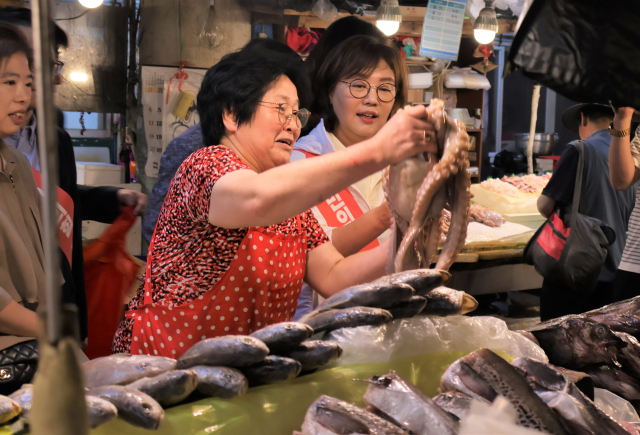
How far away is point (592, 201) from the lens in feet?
10.6

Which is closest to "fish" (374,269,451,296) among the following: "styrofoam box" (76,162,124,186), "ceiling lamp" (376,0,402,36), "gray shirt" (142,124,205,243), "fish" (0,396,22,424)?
"fish" (0,396,22,424)

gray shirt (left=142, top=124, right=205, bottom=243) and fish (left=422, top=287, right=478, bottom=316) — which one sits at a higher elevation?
gray shirt (left=142, top=124, right=205, bottom=243)

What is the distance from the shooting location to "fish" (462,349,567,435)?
0.92 metres

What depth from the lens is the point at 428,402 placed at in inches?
34.7

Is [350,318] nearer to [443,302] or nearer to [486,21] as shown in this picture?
[443,302]

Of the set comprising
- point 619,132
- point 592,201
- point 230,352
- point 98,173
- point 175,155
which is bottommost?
point 98,173

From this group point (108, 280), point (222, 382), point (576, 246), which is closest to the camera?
point (222, 382)

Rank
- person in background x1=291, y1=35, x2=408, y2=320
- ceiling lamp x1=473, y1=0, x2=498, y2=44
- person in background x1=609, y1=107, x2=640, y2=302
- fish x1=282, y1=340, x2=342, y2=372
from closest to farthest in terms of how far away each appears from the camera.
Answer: fish x1=282, y1=340, x2=342, y2=372 → person in background x1=291, y1=35, x2=408, y2=320 → person in background x1=609, y1=107, x2=640, y2=302 → ceiling lamp x1=473, y1=0, x2=498, y2=44

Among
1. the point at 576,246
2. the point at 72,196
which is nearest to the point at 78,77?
the point at 72,196

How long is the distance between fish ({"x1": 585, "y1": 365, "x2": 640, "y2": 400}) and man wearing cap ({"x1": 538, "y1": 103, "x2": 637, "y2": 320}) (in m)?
Answer: 1.99

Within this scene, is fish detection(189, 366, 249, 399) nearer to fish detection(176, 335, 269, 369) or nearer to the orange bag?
fish detection(176, 335, 269, 369)

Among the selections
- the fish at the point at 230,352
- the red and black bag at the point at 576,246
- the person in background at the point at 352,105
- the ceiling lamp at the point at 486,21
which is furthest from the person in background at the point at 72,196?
the ceiling lamp at the point at 486,21

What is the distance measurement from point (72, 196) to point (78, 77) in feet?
10.4

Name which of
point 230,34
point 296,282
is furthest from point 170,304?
point 230,34
